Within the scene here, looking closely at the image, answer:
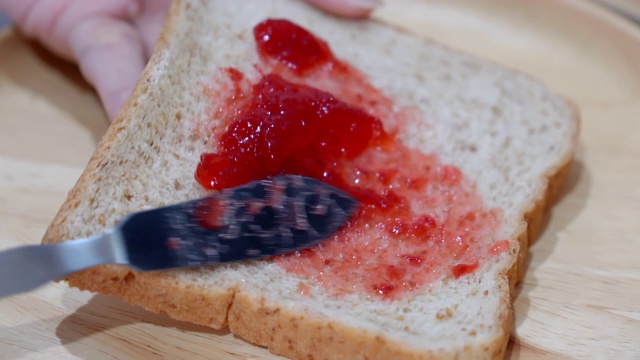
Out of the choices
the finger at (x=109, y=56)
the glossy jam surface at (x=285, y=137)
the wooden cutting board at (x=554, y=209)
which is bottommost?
the wooden cutting board at (x=554, y=209)

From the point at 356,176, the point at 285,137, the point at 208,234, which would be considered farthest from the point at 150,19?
the point at 208,234

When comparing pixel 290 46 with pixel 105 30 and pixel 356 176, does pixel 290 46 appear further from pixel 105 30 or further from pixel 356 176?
pixel 105 30

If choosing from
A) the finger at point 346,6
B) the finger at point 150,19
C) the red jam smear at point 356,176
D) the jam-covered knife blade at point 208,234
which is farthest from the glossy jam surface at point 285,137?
the finger at point 150,19

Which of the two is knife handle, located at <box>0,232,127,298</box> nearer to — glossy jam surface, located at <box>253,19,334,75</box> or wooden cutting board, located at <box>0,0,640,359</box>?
wooden cutting board, located at <box>0,0,640,359</box>

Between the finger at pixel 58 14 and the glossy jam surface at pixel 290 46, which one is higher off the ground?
the finger at pixel 58 14

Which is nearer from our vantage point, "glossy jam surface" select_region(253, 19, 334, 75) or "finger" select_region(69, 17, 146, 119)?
"glossy jam surface" select_region(253, 19, 334, 75)

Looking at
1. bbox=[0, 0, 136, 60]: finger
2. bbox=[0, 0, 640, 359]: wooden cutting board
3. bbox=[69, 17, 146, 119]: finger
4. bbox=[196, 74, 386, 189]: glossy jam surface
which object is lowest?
bbox=[0, 0, 640, 359]: wooden cutting board

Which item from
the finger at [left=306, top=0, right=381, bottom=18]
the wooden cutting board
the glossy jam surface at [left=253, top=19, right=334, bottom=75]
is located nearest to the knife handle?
the wooden cutting board

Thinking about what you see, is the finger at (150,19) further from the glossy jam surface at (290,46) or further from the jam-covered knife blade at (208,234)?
the jam-covered knife blade at (208,234)
